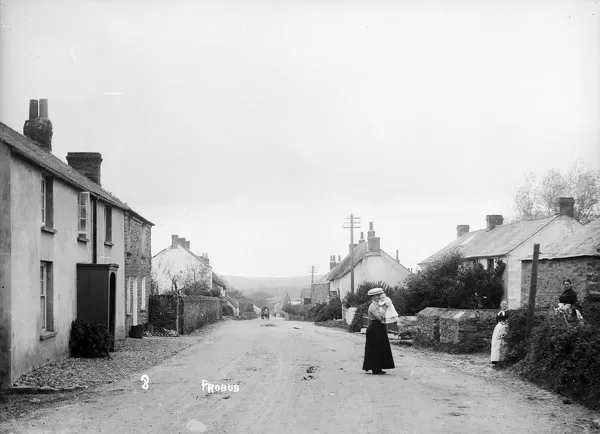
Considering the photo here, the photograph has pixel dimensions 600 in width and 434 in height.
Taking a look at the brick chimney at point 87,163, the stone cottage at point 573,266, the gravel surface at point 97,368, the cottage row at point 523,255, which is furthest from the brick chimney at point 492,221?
the gravel surface at point 97,368

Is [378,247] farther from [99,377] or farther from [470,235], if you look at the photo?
[99,377]

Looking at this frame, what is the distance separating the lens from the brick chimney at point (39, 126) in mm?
21578

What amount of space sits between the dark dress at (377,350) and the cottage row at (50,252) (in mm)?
7294

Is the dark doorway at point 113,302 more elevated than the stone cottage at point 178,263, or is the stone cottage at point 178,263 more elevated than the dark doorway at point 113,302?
the dark doorway at point 113,302

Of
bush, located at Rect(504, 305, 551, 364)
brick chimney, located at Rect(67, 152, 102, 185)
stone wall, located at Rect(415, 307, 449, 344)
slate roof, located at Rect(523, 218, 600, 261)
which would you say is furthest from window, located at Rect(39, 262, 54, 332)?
slate roof, located at Rect(523, 218, 600, 261)

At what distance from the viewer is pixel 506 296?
35.2m

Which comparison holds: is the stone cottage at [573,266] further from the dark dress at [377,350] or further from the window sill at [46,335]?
the window sill at [46,335]

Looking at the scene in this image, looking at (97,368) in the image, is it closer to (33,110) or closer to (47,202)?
(47,202)

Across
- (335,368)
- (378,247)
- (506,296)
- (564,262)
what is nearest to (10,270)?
(335,368)

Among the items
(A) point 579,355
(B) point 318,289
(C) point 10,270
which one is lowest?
(B) point 318,289

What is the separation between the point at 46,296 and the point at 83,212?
381 centimetres

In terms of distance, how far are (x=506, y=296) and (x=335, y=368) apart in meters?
22.7

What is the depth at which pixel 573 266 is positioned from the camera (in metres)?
22.5

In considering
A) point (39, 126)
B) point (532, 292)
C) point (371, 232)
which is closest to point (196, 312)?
point (39, 126)
